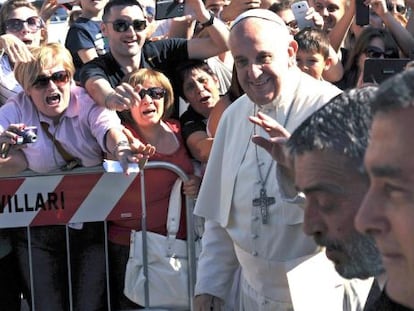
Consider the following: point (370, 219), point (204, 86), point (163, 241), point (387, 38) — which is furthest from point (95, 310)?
point (370, 219)

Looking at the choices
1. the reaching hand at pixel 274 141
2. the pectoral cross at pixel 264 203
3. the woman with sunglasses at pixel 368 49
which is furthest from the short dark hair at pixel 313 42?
the reaching hand at pixel 274 141

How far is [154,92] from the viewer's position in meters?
4.91

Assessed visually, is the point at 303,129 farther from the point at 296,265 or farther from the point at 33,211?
the point at 33,211

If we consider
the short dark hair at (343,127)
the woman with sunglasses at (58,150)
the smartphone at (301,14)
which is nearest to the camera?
the short dark hair at (343,127)

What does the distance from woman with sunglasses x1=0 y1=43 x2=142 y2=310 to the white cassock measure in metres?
0.69

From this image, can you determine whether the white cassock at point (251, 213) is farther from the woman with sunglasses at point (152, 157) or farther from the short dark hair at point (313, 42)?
the short dark hair at point (313, 42)

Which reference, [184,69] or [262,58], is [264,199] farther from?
[184,69]

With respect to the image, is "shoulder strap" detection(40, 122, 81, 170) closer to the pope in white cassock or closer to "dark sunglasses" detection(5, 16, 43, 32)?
the pope in white cassock

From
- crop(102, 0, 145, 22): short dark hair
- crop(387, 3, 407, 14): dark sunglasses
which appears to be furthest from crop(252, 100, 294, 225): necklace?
crop(387, 3, 407, 14): dark sunglasses

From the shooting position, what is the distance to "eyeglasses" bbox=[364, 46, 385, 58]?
6.05m

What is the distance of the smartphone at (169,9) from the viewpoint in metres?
6.22

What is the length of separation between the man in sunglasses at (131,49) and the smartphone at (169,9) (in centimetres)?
80

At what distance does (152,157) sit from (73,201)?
1.52 ft

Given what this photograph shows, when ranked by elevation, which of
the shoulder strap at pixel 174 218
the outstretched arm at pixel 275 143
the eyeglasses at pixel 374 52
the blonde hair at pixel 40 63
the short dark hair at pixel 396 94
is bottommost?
the shoulder strap at pixel 174 218
